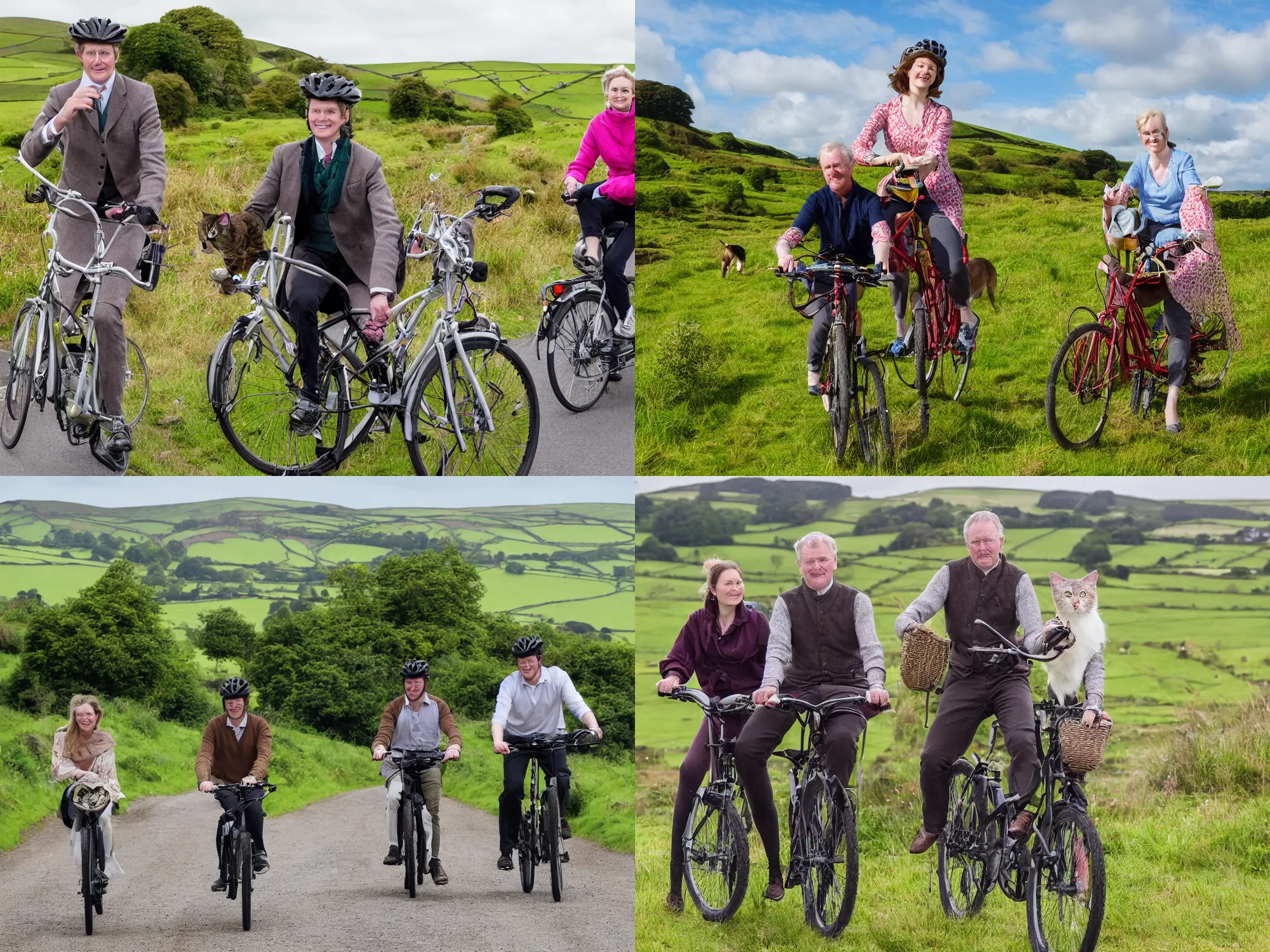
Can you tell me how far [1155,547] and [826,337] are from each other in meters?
17.8

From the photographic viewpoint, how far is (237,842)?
25.8 feet

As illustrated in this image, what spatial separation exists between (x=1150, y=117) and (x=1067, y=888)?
496cm

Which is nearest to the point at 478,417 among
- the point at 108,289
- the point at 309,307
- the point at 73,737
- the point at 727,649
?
the point at 309,307

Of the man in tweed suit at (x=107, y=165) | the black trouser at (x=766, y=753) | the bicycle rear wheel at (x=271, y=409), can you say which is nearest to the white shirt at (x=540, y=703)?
the black trouser at (x=766, y=753)

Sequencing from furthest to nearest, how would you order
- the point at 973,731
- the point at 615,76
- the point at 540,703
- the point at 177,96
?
the point at 177,96
the point at 615,76
the point at 540,703
the point at 973,731

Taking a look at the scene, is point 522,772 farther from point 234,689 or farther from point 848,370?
point 848,370

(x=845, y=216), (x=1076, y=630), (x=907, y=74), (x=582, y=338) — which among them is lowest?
(x=1076, y=630)

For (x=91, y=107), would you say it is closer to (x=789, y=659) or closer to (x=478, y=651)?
(x=789, y=659)

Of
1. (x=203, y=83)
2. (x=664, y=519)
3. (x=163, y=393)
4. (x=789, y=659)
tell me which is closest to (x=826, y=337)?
(x=789, y=659)

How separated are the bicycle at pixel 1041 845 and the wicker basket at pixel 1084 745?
0.06 meters

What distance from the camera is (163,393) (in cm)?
885

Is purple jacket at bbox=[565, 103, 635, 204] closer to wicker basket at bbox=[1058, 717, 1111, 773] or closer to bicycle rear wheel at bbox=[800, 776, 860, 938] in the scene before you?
bicycle rear wheel at bbox=[800, 776, 860, 938]

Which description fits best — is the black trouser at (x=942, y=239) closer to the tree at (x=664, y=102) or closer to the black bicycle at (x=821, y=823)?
the black bicycle at (x=821, y=823)

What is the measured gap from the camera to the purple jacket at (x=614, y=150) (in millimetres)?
8977
